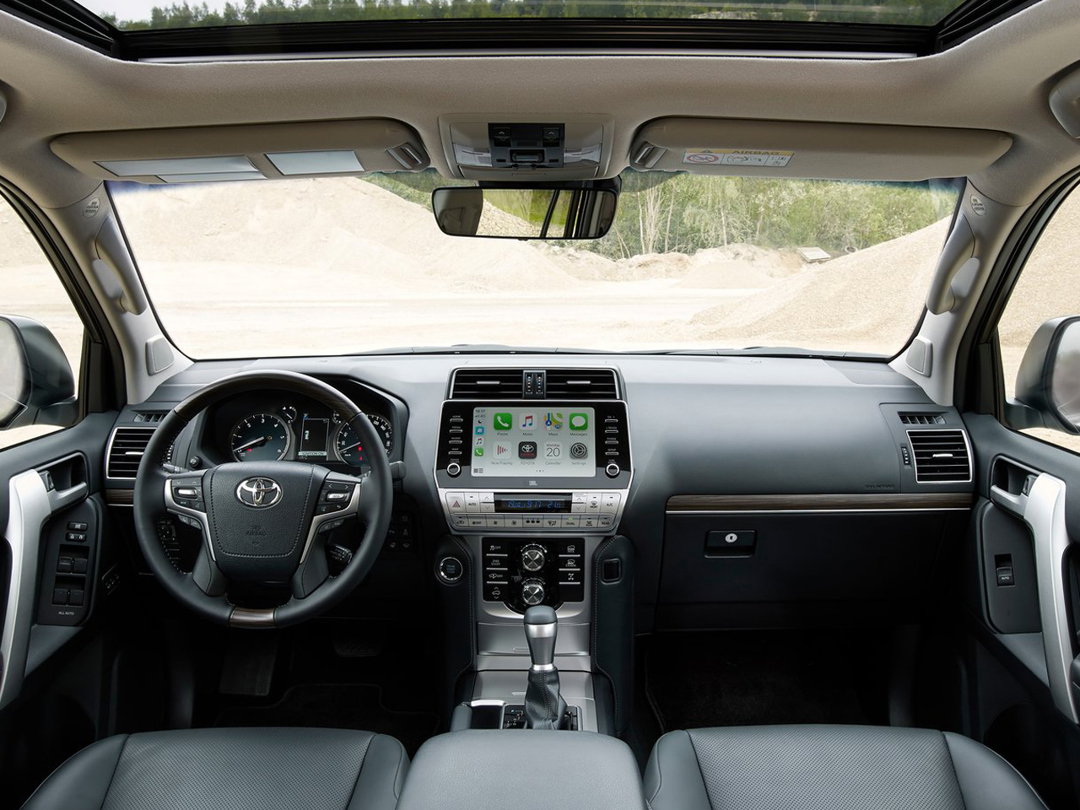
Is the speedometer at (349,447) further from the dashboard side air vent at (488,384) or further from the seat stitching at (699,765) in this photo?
the seat stitching at (699,765)

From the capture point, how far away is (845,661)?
10.8 ft

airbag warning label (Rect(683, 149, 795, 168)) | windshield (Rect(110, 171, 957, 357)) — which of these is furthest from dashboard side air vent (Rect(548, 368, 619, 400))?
airbag warning label (Rect(683, 149, 795, 168))

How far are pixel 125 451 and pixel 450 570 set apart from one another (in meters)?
1.31

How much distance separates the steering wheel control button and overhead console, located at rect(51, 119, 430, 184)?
1414 mm

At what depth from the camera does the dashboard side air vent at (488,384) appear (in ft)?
9.09

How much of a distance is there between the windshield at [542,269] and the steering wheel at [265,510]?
88 centimetres

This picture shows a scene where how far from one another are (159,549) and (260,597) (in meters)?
0.33

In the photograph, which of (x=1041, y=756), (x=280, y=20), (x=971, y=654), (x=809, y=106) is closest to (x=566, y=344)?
(x=809, y=106)

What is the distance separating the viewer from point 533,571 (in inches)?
108

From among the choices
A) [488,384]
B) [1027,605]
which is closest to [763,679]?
[1027,605]

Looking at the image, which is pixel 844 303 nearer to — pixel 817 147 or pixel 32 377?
pixel 817 147

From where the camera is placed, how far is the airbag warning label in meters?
2.12

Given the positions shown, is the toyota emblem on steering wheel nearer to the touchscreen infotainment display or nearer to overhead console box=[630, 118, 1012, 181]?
the touchscreen infotainment display

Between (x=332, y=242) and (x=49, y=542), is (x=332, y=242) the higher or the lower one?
the higher one
